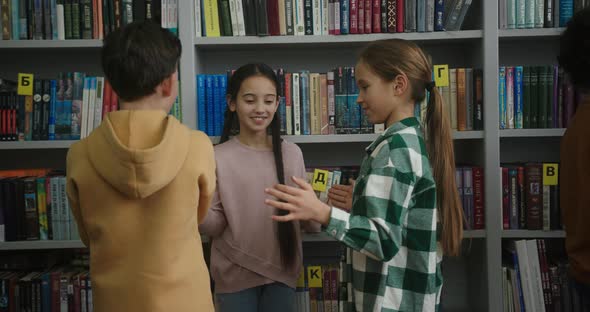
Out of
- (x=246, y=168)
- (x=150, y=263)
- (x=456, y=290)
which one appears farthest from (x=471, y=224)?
(x=150, y=263)

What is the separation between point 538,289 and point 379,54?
4.51 ft

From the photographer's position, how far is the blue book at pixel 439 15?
2148 millimetres

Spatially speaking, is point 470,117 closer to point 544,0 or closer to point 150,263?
point 544,0

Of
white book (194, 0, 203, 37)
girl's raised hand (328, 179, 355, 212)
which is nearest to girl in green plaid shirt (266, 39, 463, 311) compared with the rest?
girl's raised hand (328, 179, 355, 212)

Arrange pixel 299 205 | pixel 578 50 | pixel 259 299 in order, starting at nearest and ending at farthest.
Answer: pixel 299 205 → pixel 578 50 → pixel 259 299

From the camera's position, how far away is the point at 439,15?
7.06 feet

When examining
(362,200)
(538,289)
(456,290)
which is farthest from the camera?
(456,290)

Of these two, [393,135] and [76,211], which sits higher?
[393,135]

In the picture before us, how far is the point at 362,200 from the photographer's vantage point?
1.17 m

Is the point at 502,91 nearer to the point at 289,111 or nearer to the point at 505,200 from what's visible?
the point at 505,200

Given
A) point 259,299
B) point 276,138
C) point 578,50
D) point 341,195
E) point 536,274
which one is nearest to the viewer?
point 578,50

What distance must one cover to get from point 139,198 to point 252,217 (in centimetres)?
79

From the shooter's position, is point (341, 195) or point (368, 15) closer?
point (341, 195)

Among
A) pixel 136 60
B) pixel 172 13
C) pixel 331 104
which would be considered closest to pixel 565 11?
pixel 331 104
